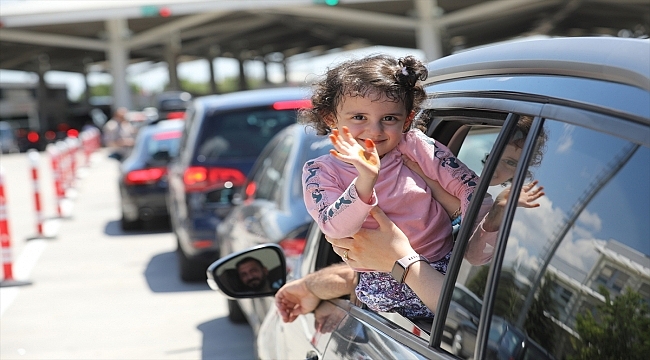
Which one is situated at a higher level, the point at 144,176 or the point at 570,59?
the point at 570,59

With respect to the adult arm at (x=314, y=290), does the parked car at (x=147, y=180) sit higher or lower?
lower

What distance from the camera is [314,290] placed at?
3.29 metres

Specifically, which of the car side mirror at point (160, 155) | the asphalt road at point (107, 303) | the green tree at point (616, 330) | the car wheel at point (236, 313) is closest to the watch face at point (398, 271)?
the green tree at point (616, 330)

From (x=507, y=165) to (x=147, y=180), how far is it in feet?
41.5

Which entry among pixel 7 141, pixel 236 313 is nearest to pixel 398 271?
pixel 236 313

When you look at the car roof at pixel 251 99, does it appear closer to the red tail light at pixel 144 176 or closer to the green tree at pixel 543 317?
the red tail light at pixel 144 176

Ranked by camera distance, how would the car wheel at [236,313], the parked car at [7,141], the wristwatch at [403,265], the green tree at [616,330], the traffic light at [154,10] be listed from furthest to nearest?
the parked car at [7,141]
the traffic light at [154,10]
the car wheel at [236,313]
the wristwatch at [403,265]
the green tree at [616,330]

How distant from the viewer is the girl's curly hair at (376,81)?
8.77ft

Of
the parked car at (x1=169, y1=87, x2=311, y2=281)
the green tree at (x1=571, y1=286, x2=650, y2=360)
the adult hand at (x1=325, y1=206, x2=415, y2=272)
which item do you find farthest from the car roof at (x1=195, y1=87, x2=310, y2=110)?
the green tree at (x1=571, y1=286, x2=650, y2=360)

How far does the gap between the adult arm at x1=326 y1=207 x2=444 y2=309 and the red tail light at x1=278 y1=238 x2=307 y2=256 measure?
10.5 feet

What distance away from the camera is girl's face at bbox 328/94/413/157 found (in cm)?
267

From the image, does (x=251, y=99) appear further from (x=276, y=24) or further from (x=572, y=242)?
(x=276, y=24)

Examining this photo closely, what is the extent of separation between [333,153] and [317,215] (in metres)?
0.30

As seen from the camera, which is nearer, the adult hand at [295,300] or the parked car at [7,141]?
the adult hand at [295,300]
